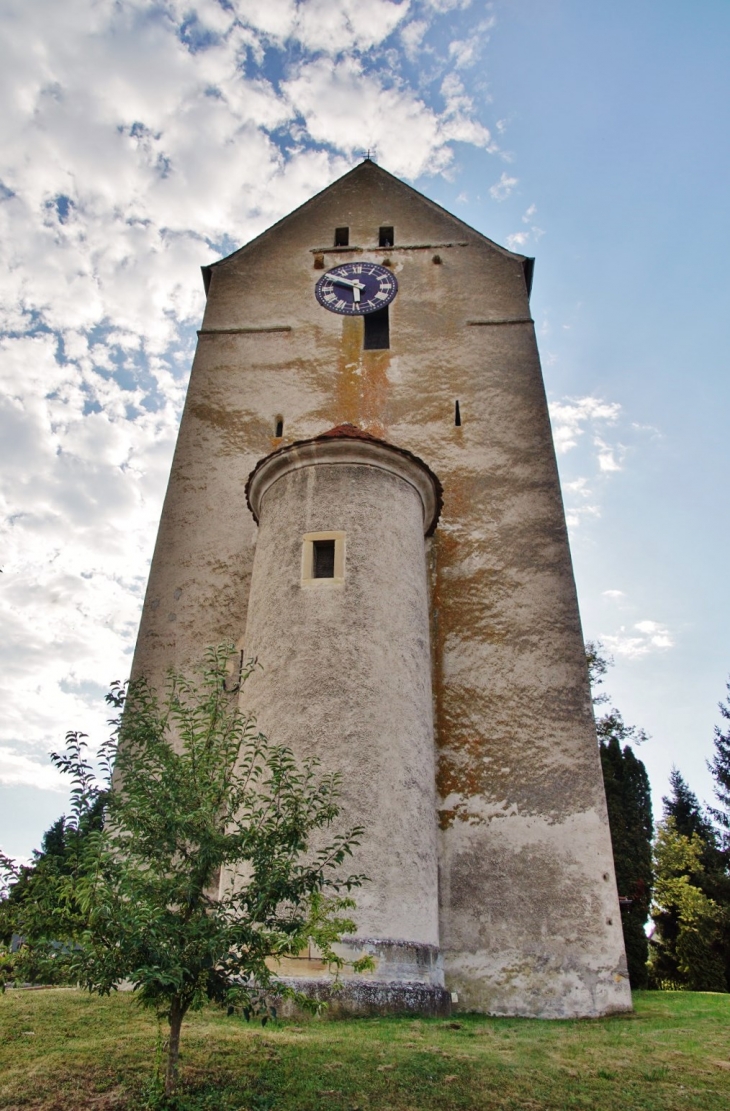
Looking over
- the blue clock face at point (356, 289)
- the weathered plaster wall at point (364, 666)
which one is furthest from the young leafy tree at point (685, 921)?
the blue clock face at point (356, 289)

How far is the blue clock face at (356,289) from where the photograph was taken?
1750 centimetres

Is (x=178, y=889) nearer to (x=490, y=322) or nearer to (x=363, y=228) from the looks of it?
(x=490, y=322)

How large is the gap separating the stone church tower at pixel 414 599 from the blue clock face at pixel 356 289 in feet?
0.23

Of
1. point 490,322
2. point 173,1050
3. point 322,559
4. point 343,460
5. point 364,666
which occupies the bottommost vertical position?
point 173,1050

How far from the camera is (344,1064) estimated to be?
6.01 m

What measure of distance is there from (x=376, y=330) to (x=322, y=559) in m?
8.10

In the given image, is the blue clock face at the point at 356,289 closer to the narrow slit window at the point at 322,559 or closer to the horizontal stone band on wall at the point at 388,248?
the horizontal stone band on wall at the point at 388,248

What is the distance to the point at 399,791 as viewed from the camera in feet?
31.2

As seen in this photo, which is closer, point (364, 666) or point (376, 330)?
point (364, 666)

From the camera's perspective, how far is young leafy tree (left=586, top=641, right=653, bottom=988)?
16.3 meters

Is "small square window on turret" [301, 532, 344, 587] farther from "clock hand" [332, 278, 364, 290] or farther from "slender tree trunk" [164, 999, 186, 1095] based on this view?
"clock hand" [332, 278, 364, 290]

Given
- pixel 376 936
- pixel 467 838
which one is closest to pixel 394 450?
pixel 467 838

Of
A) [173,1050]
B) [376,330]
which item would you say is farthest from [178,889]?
[376,330]

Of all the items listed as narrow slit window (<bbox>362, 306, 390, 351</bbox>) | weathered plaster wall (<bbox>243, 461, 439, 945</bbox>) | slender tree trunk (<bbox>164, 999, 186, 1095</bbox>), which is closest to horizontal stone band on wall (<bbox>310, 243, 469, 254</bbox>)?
narrow slit window (<bbox>362, 306, 390, 351</bbox>)
